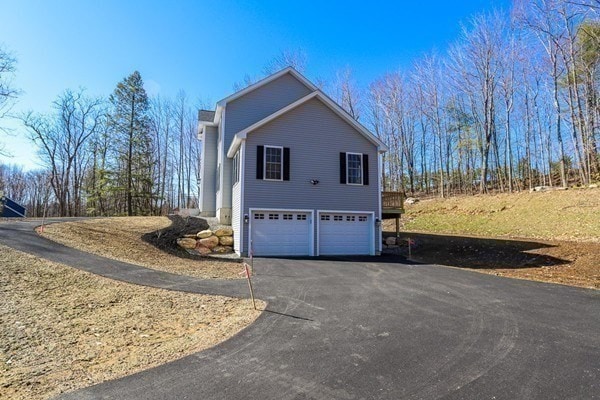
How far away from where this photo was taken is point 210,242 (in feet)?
49.6

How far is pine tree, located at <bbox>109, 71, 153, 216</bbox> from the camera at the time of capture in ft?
91.0

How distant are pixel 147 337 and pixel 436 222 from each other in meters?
21.0

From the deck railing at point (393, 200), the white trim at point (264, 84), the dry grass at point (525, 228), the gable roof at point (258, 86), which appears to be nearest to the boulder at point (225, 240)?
the gable roof at point (258, 86)

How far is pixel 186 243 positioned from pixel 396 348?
39.3ft

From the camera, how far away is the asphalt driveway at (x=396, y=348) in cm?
366

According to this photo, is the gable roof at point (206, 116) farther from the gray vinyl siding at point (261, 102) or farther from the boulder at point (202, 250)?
the boulder at point (202, 250)

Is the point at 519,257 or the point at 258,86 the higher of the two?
the point at 258,86

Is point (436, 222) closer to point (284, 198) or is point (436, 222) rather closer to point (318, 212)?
point (318, 212)

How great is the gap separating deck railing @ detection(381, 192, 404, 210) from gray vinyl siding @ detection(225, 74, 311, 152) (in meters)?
7.11

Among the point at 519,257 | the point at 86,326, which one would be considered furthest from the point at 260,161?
the point at 519,257

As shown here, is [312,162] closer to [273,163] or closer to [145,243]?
[273,163]

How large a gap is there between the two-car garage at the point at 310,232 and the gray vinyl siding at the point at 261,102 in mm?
5091

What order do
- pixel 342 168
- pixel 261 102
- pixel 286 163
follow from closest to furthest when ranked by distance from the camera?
1. pixel 286 163
2. pixel 342 168
3. pixel 261 102

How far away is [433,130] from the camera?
110 feet
